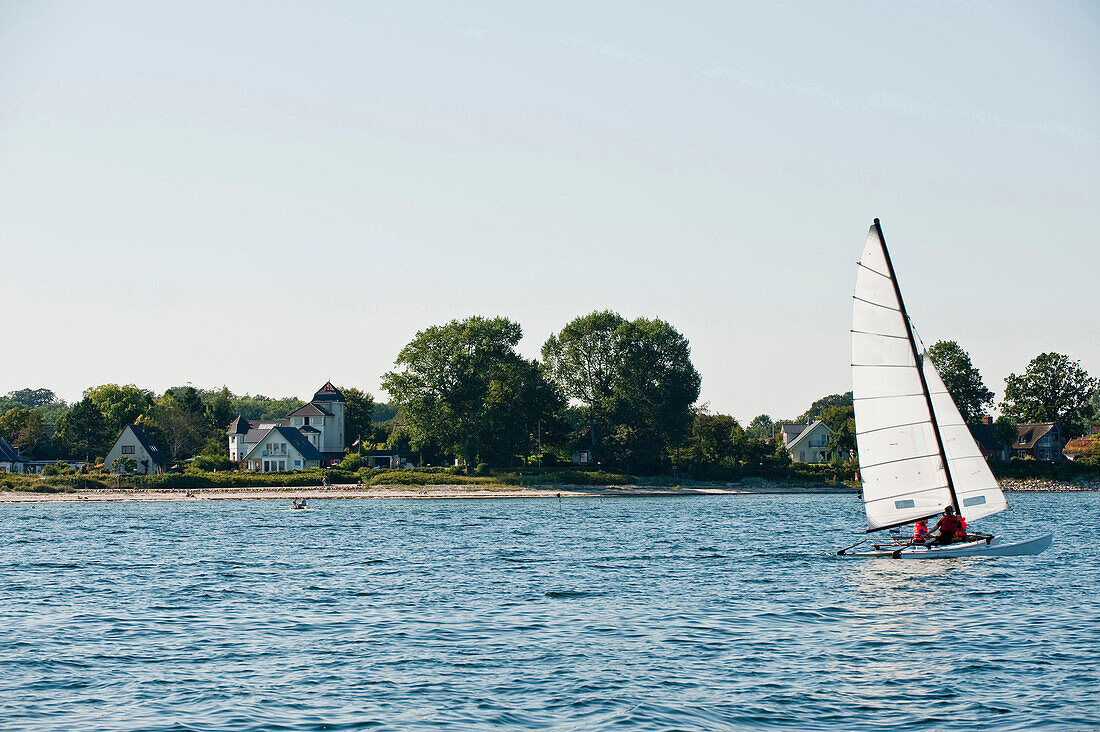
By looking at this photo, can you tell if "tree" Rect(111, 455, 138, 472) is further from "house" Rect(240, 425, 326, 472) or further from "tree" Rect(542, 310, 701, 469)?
"tree" Rect(542, 310, 701, 469)

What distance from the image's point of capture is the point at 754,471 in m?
123

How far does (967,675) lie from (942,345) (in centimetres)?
13407

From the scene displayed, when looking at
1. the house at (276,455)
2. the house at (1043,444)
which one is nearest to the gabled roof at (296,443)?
the house at (276,455)

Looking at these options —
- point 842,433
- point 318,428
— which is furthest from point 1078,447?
point 318,428

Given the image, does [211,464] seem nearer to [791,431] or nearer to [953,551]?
[791,431]

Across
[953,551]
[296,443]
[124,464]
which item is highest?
[296,443]

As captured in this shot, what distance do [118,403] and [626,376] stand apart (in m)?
75.2

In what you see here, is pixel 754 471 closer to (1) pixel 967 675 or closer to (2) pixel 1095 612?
(2) pixel 1095 612

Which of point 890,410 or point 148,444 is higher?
point 148,444

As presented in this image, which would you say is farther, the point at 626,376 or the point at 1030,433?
the point at 1030,433

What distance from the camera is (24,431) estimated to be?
14988 cm

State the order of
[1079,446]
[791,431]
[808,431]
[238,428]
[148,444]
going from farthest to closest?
[791,431] < [808,431] < [1079,446] < [238,428] < [148,444]

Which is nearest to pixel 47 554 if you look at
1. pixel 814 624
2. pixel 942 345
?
pixel 814 624

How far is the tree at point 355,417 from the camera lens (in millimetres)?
154125
